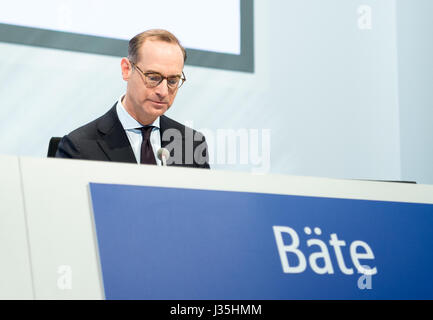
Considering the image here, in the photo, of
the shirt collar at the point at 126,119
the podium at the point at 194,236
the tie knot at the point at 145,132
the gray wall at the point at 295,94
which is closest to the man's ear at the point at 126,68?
the shirt collar at the point at 126,119

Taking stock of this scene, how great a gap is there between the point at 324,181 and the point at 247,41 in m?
1.87

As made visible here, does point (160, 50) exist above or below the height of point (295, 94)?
above

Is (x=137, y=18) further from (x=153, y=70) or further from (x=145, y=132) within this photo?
(x=145, y=132)

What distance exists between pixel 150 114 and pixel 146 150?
19 cm

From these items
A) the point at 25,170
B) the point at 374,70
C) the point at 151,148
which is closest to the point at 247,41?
the point at 374,70

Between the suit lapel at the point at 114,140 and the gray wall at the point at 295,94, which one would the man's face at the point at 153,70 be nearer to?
the suit lapel at the point at 114,140

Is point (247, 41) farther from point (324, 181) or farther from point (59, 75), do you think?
point (324, 181)

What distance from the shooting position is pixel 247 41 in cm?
289

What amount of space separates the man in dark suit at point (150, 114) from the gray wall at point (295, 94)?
0.67 m

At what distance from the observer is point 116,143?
1.68 meters

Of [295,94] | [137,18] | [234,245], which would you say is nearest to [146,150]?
[234,245]

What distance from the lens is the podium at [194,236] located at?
89cm

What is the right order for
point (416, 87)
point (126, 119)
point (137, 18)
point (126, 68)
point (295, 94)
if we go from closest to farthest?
point (126, 119) → point (126, 68) → point (137, 18) → point (295, 94) → point (416, 87)

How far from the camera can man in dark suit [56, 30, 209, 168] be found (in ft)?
5.63
